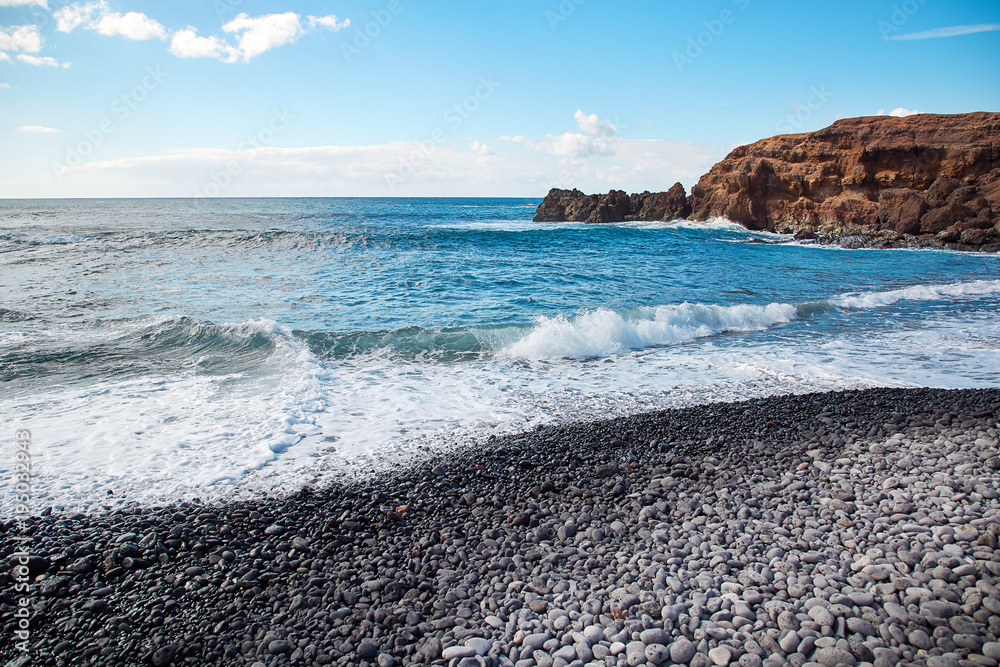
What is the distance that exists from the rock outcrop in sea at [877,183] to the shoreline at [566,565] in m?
34.6

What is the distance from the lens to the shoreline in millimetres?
3113

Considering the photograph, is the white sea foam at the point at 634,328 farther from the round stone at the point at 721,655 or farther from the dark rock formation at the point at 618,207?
the dark rock formation at the point at 618,207

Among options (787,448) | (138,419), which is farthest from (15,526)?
(787,448)

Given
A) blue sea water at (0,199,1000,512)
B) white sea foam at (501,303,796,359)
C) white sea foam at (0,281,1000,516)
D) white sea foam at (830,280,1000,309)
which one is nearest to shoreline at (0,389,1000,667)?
white sea foam at (0,281,1000,516)

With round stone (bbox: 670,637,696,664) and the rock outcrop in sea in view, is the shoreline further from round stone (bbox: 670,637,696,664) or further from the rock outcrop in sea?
the rock outcrop in sea

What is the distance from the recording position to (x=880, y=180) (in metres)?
38.6

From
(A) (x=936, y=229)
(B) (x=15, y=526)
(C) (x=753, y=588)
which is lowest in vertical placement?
(B) (x=15, y=526)

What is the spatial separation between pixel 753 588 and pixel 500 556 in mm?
1821

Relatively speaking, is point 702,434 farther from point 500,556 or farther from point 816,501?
point 500,556

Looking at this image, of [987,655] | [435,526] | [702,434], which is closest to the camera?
[987,655]

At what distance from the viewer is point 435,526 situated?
442cm

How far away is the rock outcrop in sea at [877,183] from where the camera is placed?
3241 centimetres

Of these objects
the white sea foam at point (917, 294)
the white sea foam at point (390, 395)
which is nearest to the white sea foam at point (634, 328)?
the white sea foam at point (390, 395)

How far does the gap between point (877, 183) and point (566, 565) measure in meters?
47.2
